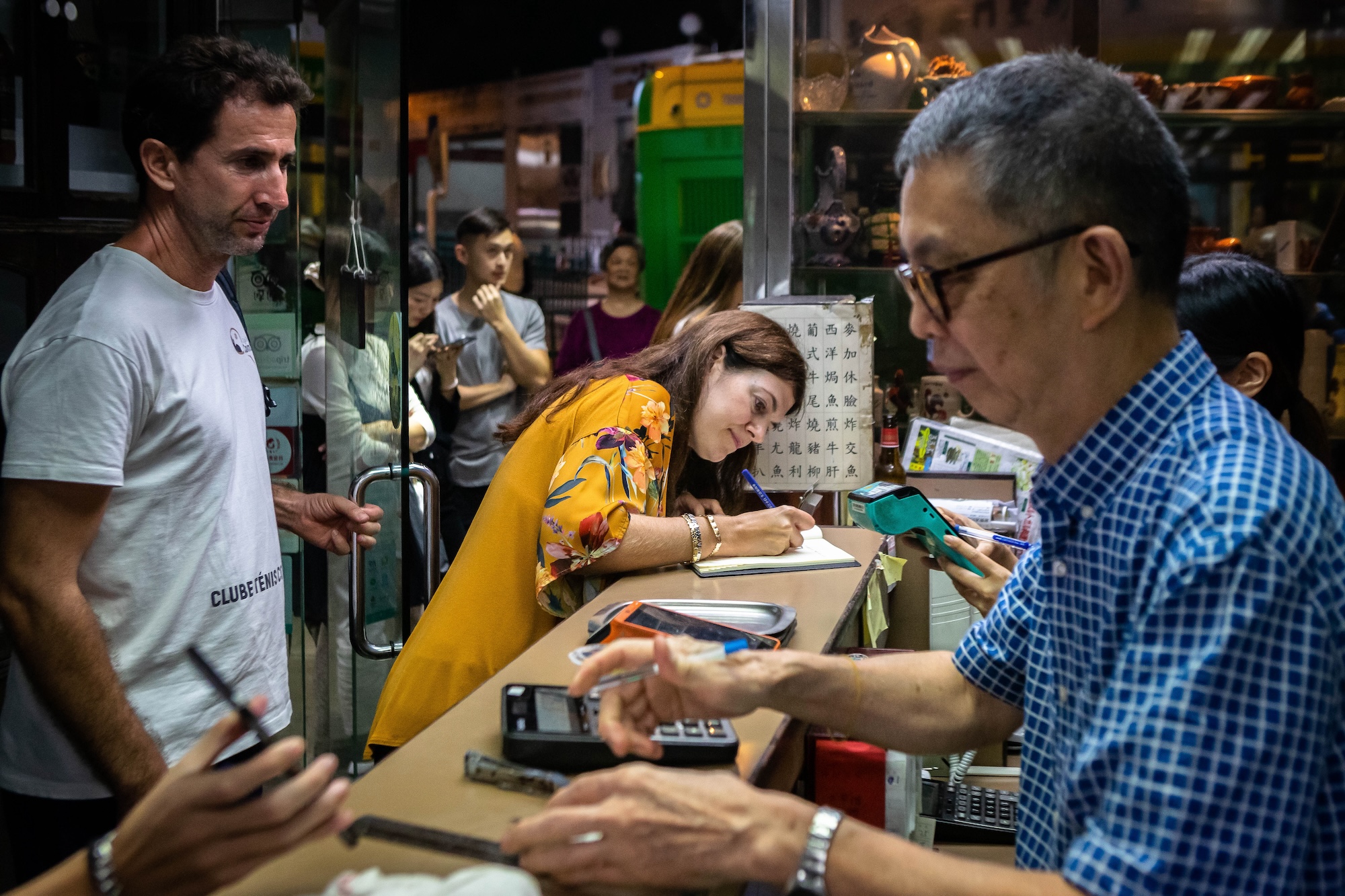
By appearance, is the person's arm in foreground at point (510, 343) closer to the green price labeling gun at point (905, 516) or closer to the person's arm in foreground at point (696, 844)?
the green price labeling gun at point (905, 516)

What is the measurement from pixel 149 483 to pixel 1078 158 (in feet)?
4.81

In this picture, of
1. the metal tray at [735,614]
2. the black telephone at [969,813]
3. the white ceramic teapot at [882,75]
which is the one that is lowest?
the black telephone at [969,813]

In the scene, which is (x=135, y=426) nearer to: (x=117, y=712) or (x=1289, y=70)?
(x=117, y=712)

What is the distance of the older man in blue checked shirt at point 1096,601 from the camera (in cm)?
89

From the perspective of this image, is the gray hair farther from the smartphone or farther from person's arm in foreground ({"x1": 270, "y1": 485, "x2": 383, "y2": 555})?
person's arm in foreground ({"x1": 270, "y1": 485, "x2": 383, "y2": 555})

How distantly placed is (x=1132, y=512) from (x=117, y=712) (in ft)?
4.68

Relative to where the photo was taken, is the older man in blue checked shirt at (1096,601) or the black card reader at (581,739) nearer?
the older man in blue checked shirt at (1096,601)

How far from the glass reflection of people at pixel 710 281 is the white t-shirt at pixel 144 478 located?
215cm

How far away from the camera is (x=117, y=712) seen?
5.39 ft

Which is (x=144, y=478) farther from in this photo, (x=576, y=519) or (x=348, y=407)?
(x=348, y=407)

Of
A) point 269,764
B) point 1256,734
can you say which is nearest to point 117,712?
point 269,764

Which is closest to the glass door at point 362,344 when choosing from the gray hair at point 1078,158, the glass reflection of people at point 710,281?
the glass reflection of people at point 710,281

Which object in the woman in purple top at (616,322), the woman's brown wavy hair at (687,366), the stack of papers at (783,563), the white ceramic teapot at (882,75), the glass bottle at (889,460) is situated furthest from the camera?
the woman in purple top at (616,322)

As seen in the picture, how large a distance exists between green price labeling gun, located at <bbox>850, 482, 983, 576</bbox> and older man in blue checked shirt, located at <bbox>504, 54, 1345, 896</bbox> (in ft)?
2.78
